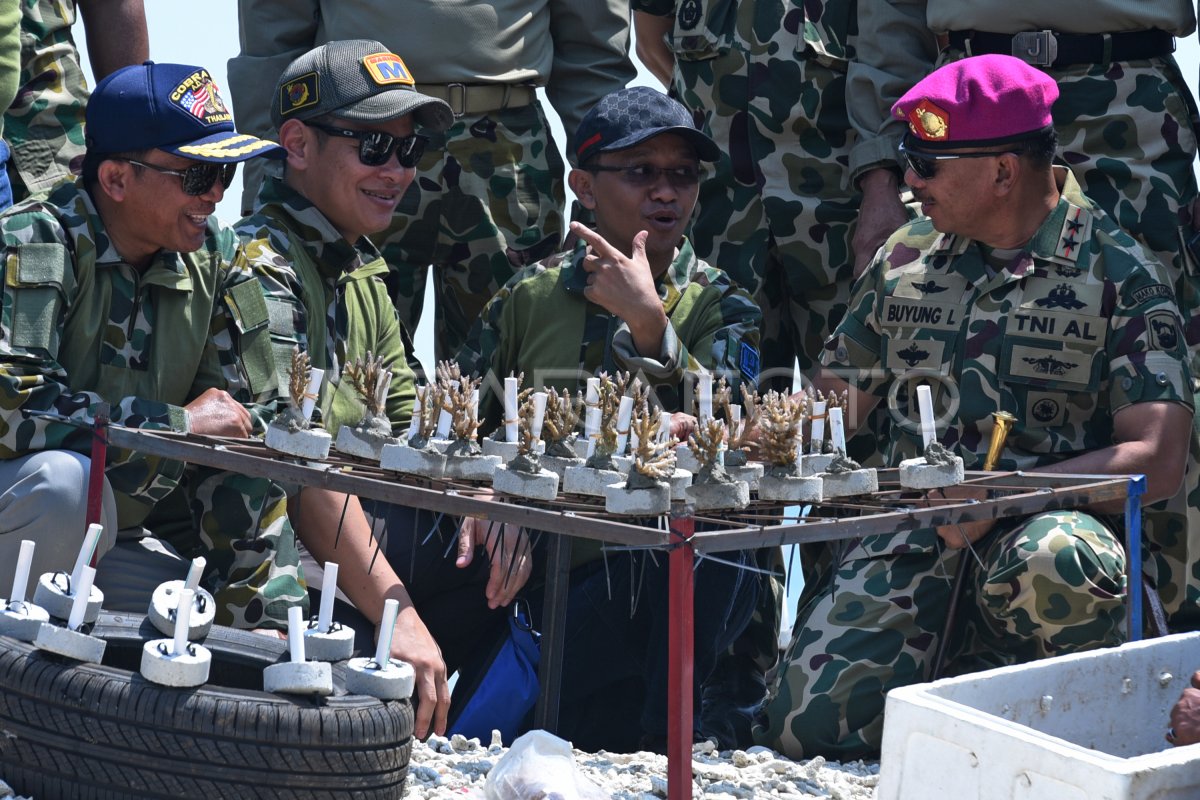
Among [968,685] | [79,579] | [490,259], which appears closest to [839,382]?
[490,259]

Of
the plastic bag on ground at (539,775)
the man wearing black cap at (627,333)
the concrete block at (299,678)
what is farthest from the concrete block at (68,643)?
the man wearing black cap at (627,333)

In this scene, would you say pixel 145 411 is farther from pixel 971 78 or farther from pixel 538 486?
pixel 971 78

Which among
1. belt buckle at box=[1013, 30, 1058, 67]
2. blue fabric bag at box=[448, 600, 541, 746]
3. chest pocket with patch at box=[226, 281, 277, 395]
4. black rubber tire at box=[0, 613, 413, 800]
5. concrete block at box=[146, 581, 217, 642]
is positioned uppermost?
belt buckle at box=[1013, 30, 1058, 67]

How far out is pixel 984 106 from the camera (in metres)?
5.21

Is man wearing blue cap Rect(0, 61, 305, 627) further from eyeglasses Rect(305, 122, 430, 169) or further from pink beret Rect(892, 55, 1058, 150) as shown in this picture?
pink beret Rect(892, 55, 1058, 150)

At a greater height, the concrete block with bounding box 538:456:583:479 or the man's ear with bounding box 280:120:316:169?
the man's ear with bounding box 280:120:316:169

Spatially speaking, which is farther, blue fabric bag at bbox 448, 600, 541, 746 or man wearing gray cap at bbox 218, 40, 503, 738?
man wearing gray cap at bbox 218, 40, 503, 738

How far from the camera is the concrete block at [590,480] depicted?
13.3 ft

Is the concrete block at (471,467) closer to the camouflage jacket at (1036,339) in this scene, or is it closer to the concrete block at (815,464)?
the concrete block at (815,464)

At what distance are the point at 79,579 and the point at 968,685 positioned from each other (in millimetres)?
1877

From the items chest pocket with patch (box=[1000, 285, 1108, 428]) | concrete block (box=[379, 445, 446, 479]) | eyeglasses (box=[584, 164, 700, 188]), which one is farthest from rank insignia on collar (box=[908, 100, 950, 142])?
concrete block (box=[379, 445, 446, 479])

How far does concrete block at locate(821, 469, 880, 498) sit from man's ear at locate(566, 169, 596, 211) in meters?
1.81

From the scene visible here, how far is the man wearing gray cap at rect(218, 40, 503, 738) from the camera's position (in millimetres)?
5270

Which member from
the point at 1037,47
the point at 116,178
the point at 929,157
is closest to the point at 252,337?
the point at 116,178
